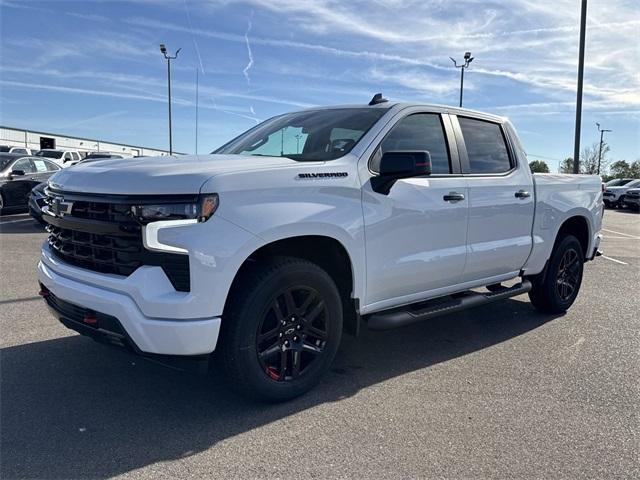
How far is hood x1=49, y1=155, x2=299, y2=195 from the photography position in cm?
299

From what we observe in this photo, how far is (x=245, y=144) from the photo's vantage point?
182 inches

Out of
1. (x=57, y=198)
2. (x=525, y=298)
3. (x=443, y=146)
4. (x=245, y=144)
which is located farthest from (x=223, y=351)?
(x=525, y=298)

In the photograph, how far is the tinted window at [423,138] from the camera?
4121 millimetres

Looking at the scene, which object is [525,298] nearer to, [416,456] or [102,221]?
[416,456]

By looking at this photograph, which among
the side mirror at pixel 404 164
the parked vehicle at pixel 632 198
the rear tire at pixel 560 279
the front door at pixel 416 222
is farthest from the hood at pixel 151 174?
the parked vehicle at pixel 632 198

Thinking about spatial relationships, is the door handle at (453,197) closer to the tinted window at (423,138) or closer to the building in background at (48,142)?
the tinted window at (423,138)

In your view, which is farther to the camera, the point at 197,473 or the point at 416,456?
the point at 416,456

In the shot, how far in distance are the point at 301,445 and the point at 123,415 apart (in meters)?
1.11

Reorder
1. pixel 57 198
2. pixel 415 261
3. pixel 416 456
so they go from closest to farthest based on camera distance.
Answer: pixel 416 456 < pixel 57 198 < pixel 415 261

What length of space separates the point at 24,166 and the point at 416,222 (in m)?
11.9

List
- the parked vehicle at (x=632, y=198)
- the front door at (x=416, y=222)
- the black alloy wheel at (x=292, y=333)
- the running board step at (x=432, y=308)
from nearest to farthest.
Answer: the black alloy wheel at (x=292, y=333), the front door at (x=416, y=222), the running board step at (x=432, y=308), the parked vehicle at (x=632, y=198)

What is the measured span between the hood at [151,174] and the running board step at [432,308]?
1306 mm

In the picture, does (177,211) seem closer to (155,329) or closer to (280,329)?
(155,329)

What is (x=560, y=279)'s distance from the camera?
5867 mm
